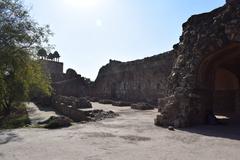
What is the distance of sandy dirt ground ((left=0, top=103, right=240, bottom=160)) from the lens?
6168 mm

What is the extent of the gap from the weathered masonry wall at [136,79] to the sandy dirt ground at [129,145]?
11.0m

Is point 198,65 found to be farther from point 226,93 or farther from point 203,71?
point 226,93

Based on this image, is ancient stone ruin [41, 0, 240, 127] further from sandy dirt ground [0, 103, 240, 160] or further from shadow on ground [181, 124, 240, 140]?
sandy dirt ground [0, 103, 240, 160]

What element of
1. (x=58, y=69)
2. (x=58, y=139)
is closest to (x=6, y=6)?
(x=58, y=139)

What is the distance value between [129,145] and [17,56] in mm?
8228

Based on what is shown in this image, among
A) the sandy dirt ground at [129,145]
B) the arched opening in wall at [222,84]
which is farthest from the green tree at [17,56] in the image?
the arched opening in wall at [222,84]

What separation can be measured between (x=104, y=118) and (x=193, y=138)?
20.5 ft

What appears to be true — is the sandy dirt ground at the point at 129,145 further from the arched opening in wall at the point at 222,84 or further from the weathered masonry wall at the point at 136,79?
the weathered masonry wall at the point at 136,79

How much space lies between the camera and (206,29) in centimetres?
1084

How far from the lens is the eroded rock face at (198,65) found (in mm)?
10273

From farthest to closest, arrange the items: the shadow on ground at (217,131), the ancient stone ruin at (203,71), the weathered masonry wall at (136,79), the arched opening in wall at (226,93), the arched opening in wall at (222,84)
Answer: the weathered masonry wall at (136,79) < the arched opening in wall at (226,93) < the arched opening in wall at (222,84) < the ancient stone ruin at (203,71) < the shadow on ground at (217,131)

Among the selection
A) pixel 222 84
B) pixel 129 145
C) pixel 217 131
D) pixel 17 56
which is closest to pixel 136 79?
pixel 222 84

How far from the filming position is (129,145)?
24.1ft

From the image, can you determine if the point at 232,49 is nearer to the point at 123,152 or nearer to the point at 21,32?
the point at 123,152
